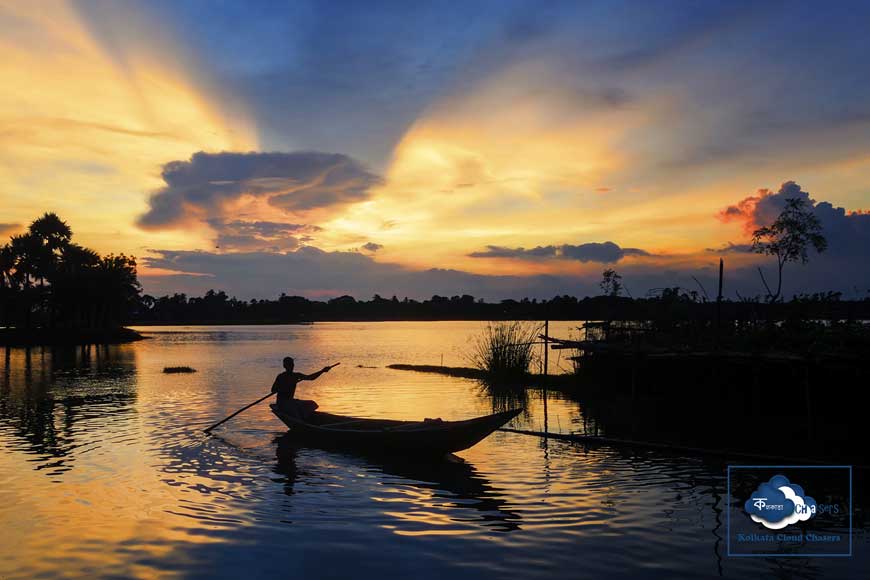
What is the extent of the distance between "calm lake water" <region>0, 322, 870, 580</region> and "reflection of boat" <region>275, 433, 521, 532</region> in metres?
0.04

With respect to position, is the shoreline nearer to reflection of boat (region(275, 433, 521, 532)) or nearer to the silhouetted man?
the silhouetted man

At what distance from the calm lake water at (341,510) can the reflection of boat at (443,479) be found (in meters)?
0.04

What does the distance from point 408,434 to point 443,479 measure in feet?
4.13

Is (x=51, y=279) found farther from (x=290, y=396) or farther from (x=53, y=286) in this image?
(x=290, y=396)

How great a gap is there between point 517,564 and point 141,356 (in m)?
Answer: 43.2

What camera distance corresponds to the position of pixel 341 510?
9461 mm

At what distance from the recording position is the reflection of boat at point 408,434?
38.8 feet

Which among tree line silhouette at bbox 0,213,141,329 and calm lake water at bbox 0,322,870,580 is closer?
calm lake water at bbox 0,322,870,580

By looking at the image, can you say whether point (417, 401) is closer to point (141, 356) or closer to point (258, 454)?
point (258, 454)

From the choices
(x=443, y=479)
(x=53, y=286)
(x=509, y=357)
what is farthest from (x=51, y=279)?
(x=443, y=479)

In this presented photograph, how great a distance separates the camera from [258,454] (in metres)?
13.5

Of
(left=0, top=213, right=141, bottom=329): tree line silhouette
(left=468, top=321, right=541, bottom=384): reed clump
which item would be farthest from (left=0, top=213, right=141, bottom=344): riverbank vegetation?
(left=468, top=321, right=541, bottom=384): reed clump

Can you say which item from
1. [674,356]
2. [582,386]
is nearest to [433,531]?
[674,356]

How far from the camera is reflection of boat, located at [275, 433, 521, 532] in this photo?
9.19 meters
